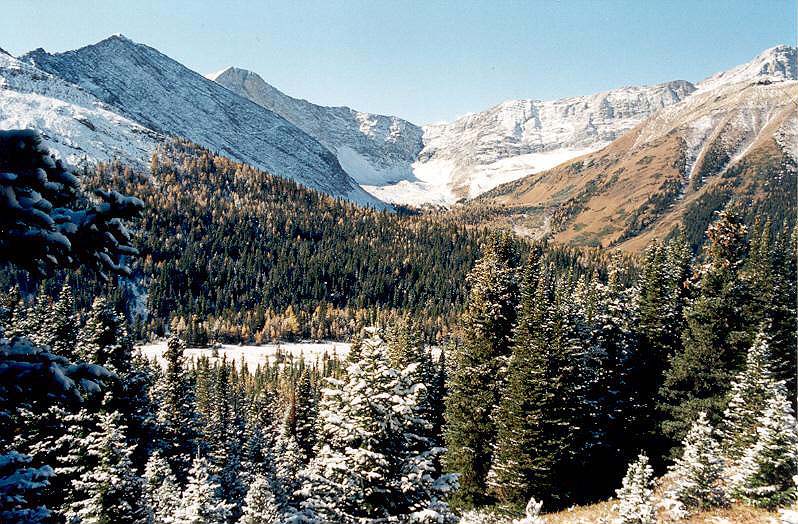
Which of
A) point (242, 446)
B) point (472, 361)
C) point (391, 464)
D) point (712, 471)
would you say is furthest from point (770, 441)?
point (242, 446)

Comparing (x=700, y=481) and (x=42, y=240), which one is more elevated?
(x=42, y=240)

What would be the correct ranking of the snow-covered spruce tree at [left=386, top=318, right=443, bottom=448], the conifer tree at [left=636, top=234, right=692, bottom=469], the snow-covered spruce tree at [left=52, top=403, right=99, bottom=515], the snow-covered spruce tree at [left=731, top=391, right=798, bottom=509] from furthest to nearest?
the snow-covered spruce tree at [left=386, top=318, right=443, bottom=448], the conifer tree at [left=636, top=234, right=692, bottom=469], the snow-covered spruce tree at [left=52, top=403, right=99, bottom=515], the snow-covered spruce tree at [left=731, top=391, right=798, bottom=509]

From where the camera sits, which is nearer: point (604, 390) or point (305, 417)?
point (604, 390)

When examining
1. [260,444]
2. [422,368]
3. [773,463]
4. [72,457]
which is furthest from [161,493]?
[773,463]

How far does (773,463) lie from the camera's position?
70.5 ft

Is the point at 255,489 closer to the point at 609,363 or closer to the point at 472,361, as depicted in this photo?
the point at 472,361

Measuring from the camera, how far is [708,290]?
125ft

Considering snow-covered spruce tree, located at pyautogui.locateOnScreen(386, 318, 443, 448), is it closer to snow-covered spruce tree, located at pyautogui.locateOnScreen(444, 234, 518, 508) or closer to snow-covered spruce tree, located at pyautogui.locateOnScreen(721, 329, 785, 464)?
snow-covered spruce tree, located at pyautogui.locateOnScreen(444, 234, 518, 508)

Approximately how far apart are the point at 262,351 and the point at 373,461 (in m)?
157

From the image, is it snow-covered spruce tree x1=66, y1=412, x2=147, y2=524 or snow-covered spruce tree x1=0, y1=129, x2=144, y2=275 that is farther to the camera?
snow-covered spruce tree x1=66, y1=412, x2=147, y2=524

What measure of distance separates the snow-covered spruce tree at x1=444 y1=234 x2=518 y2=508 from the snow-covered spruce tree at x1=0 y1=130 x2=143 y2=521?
1103 inches

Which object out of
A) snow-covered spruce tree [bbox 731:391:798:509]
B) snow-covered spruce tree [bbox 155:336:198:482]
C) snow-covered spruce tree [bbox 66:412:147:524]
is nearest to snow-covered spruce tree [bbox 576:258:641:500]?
snow-covered spruce tree [bbox 731:391:798:509]

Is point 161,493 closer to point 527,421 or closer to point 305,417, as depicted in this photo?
point 527,421

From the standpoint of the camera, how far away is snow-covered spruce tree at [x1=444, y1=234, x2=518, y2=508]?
106 ft
